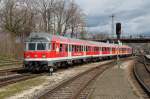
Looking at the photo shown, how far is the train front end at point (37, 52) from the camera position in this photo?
931 inches

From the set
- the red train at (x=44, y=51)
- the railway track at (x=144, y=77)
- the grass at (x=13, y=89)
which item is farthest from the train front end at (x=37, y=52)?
the railway track at (x=144, y=77)

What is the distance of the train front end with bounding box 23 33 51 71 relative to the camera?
77.6 feet

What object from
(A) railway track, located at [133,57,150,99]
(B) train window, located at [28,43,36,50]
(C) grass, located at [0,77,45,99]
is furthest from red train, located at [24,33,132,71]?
(A) railway track, located at [133,57,150,99]

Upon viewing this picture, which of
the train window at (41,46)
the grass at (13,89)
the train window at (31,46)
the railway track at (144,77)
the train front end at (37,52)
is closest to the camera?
the grass at (13,89)

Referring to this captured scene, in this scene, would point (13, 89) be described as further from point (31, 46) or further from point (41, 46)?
point (31, 46)

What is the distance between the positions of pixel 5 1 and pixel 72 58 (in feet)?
106

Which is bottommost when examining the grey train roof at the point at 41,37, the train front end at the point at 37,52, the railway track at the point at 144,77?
the railway track at the point at 144,77

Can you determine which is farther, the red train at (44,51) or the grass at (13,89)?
the red train at (44,51)

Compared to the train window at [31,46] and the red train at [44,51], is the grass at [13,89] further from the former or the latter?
the train window at [31,46]

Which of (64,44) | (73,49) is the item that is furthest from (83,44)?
(64,44)

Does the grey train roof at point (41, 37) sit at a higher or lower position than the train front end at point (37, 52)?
higher

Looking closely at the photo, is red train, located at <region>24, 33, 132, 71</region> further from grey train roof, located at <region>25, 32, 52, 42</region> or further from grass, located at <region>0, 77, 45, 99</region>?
grass, located at <region>0, 77, 45, 99</region>

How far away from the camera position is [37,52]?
23797mm

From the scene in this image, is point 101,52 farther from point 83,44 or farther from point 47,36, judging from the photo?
point 47,36
